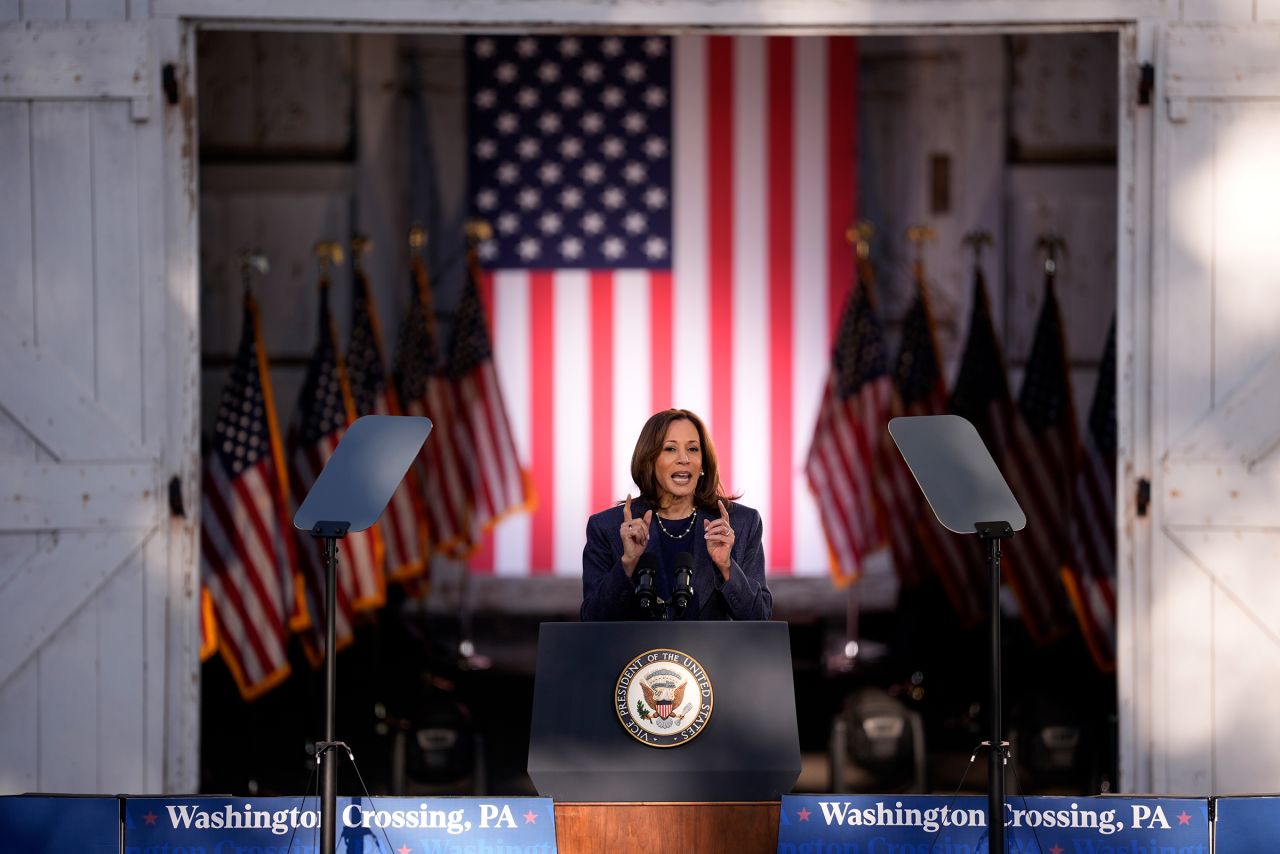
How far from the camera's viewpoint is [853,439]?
19.6ft

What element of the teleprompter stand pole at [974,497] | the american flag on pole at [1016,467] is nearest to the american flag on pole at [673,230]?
the american flag on pole at [1016,467]

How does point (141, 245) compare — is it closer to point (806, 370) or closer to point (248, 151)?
point (248, 151)

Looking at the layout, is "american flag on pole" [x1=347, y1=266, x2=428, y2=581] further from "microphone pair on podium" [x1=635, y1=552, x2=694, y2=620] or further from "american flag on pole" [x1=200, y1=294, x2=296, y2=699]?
"microphone pair on podium" [x1=635, y1=552, x2=694, y2=620]

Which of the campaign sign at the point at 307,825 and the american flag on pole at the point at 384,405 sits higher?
the american flag on pole at the point at 384,405

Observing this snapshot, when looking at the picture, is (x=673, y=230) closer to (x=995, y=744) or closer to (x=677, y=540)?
(x=677, y=540)

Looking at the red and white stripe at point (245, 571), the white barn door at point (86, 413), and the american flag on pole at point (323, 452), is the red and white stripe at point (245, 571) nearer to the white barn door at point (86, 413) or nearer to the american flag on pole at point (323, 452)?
the american flag on pole at point (323, 452)

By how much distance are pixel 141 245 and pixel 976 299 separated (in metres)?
3.51

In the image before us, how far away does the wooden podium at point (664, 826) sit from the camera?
2439mm

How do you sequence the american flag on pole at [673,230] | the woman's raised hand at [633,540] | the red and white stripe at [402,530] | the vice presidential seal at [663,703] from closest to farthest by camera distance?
the vice presidential seal at [663,703], the woman's raised hand at [633,540], the red and white stripe at [402,530], the american flag on pole at [673,230]

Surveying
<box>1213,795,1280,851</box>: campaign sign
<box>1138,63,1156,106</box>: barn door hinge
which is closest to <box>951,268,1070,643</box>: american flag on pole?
<box>1138,63,1156,106</box>: barn door hinge

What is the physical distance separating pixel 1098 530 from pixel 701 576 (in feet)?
8.57

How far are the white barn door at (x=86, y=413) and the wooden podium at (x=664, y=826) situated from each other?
1.78m

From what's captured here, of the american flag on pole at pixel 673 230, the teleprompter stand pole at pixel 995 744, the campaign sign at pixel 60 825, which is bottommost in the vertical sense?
the campaign sign at pixel 60 825

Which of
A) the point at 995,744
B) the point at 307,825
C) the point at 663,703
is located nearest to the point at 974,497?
the point at 995,744
